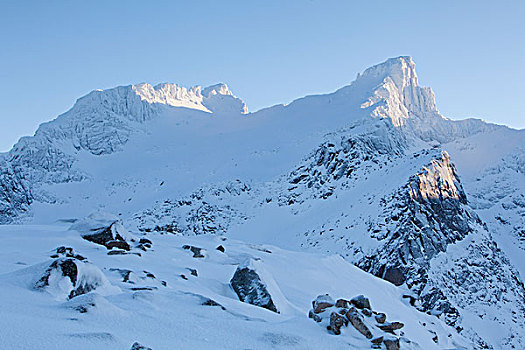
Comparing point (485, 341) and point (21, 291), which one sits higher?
point (21, 291)

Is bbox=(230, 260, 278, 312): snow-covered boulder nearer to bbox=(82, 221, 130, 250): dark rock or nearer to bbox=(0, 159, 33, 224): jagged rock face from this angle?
bbox=(82, 221, 130, 250): dark rock

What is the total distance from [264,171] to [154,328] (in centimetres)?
4213

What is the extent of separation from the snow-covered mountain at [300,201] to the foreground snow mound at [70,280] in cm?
6

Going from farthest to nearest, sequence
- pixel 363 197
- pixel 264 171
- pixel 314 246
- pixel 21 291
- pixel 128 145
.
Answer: pixel 128 145
pixel 264 171
pixel 363 197
pixel 314 246
pixel 21 291

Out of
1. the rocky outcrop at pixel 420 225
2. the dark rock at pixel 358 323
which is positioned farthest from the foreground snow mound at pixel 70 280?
the rocky outcrop at pixel 420 225

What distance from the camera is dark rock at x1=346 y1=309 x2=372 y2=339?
7.33 m

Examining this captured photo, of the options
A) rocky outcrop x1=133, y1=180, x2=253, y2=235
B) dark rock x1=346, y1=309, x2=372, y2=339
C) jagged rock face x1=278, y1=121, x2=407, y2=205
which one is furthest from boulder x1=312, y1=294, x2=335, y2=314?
jagged rock face x1=278, y1=121, x2=407, y2=205

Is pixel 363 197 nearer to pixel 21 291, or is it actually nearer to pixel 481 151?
pixel 21 291

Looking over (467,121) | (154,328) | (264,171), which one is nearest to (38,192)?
(264,171)

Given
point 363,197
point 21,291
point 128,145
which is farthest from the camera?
point 128,145

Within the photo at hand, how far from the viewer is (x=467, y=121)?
245 ft

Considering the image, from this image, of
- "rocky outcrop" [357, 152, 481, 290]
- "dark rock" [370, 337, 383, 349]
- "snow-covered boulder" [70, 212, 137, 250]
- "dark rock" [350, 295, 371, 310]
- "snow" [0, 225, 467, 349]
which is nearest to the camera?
"snow" [0, 225, 467, 349]

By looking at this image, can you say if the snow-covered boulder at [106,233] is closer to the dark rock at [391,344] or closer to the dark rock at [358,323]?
the dark rock at [358,323]

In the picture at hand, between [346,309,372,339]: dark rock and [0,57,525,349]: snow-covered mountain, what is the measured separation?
7cm
